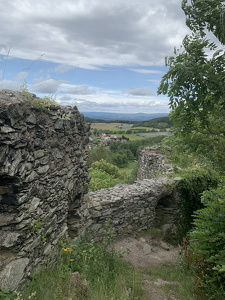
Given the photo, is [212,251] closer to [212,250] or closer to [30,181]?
[212,250]

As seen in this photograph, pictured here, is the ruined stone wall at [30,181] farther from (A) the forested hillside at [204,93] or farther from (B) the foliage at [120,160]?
(B) the foliage at [120,160]

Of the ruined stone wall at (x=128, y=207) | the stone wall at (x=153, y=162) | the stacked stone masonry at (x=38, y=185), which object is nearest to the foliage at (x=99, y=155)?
the stone wall at (x=153, y=162)

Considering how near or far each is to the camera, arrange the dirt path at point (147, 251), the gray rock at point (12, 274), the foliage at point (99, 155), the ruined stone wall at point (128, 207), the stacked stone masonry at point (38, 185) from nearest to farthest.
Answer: the gray rock at point (12, 274), the stacked stone masonry at point (38, 185), the dirt path at point (147, 251), the ruined stone wall at point (128, 207), the foliage at point (99, 155)

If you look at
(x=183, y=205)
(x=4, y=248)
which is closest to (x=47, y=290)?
(x=4, y=248)

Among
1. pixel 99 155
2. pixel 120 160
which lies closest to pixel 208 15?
pixel 99 155

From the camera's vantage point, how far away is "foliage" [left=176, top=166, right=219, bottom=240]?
9531mm

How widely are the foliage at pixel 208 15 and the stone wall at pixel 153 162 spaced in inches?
322

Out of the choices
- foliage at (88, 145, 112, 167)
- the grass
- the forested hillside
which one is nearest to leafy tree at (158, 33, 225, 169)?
A: the forested hillside

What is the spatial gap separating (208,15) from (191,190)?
6.50m

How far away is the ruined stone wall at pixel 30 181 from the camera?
365 cm

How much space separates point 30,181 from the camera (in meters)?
4.16

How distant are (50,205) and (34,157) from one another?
1245 millimetres

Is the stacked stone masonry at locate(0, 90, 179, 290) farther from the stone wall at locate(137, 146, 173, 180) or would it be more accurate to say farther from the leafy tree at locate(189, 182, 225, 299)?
the stone wall at locate(137, 146, 173, 180)

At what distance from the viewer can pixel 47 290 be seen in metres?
3.78
